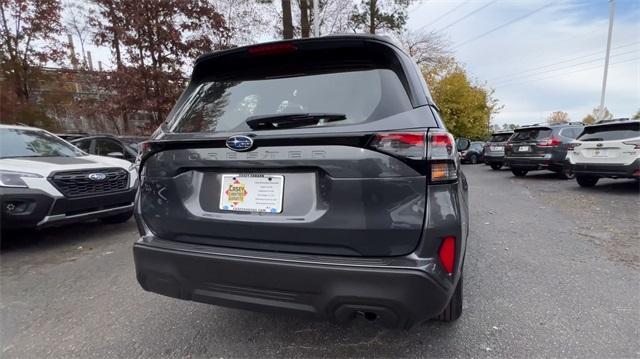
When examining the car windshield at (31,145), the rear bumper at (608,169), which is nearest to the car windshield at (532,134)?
the rear bumper at (608,169)

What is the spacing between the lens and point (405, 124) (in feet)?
4.95

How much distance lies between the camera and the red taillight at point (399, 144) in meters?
1.49

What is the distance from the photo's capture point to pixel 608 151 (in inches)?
272

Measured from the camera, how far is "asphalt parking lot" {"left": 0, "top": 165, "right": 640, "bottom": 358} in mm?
2062

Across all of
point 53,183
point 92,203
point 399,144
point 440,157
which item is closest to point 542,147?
point 440,157

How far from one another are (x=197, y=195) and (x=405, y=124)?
1.10m

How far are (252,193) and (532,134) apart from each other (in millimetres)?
10536

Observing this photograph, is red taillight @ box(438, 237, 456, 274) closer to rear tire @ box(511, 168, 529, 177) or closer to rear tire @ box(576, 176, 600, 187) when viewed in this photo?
rear tire @ box(576, 176, 600, 187)

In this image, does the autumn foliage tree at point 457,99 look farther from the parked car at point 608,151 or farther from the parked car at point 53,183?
the parked car at point 53,183

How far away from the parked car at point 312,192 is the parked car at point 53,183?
2700 mm

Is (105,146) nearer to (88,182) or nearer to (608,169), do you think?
(88,182)

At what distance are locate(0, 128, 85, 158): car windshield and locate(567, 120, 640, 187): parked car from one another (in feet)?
31.1

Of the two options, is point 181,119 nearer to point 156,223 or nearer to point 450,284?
point 156,223

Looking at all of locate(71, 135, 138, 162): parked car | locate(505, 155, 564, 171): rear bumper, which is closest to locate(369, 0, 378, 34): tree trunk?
locate(505, 155, 564, 171): rear bumper
